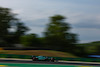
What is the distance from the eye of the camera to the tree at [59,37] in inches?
1854

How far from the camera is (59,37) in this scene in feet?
155

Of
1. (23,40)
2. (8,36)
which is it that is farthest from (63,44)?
(8,36)

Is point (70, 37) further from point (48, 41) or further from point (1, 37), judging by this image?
point (1, 37)

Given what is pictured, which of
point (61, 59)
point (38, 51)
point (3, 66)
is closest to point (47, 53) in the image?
point (38, 51)

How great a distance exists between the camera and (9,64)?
20.6 m

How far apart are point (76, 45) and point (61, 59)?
23260 millimetres

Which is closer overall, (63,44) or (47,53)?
(47,53)

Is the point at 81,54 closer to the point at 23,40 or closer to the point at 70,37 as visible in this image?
the point at 70,37

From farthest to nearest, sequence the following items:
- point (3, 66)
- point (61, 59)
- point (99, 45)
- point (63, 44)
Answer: point (99, 45) < point (63, 44) < point (61, 59) < point (3, 66)

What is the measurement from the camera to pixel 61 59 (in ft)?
85.0

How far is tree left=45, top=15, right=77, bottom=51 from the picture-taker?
47094 mm

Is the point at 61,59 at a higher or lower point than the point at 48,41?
lower

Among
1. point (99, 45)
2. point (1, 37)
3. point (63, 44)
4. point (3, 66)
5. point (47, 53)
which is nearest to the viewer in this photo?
point (3, 66)

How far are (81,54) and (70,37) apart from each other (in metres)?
5.30
